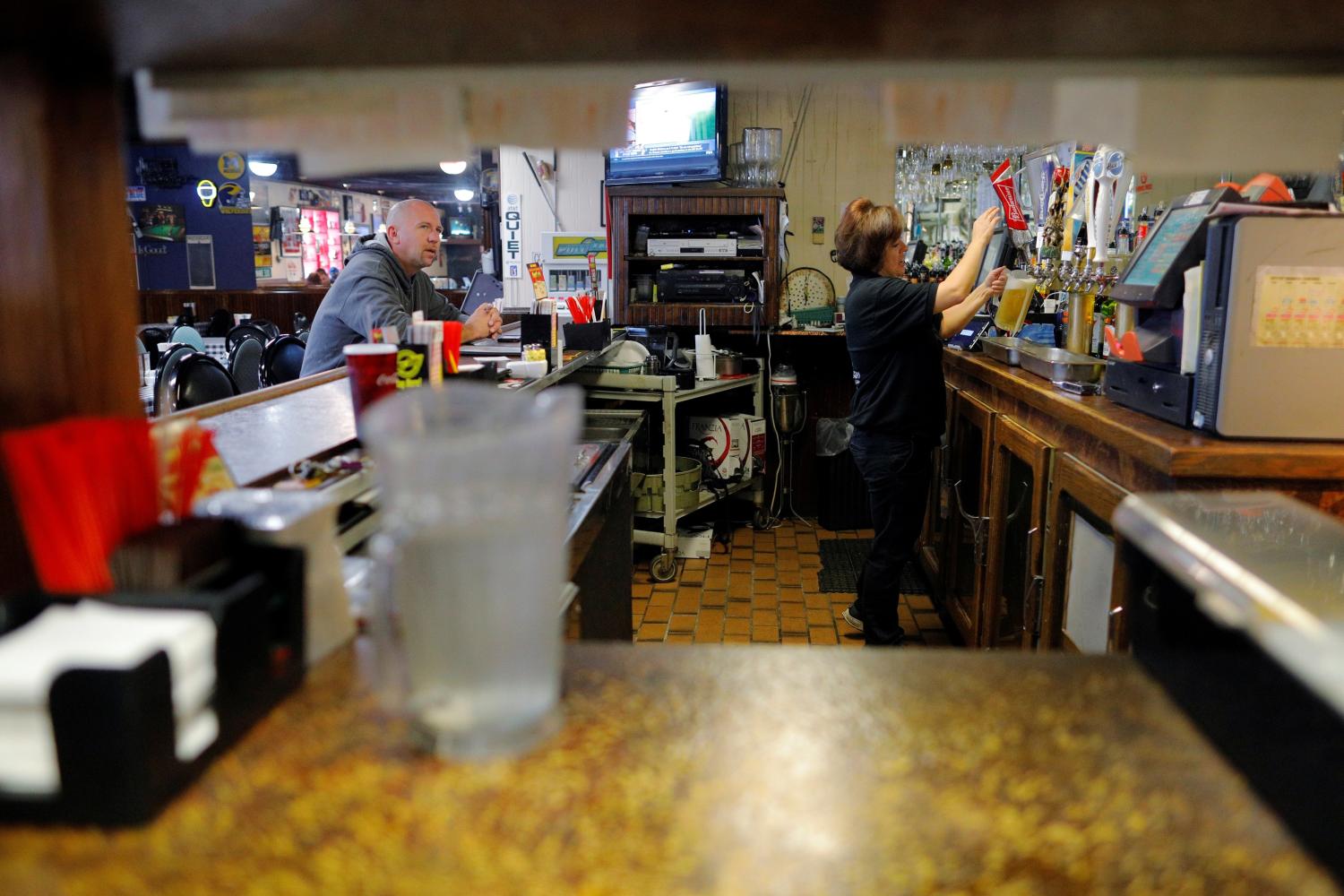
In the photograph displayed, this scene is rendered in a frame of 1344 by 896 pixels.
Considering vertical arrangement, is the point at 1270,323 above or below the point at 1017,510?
above

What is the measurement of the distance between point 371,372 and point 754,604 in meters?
2.82

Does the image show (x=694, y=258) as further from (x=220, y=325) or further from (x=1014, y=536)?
(x=220, y=325)

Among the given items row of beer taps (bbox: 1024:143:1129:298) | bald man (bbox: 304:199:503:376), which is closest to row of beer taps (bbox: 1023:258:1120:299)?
row of beer taps (bbox: 1024:143:1129:298)

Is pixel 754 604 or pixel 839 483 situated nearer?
pixel 754 604

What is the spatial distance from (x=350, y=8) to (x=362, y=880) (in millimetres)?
770

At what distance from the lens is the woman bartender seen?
3.47 meters

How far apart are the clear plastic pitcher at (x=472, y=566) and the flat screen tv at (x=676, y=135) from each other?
4.87 metres

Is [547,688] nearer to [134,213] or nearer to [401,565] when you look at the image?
[401,565]

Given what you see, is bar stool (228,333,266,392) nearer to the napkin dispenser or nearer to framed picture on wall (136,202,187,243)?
the napkin dispenser

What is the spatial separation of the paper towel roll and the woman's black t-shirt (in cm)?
146

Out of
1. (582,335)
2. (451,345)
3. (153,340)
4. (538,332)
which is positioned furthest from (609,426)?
(153,340)

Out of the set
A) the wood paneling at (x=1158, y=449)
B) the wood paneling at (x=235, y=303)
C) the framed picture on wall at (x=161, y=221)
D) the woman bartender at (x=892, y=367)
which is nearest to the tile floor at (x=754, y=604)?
the woman bartender at (x=892, y=367)

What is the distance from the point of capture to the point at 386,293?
135 inches

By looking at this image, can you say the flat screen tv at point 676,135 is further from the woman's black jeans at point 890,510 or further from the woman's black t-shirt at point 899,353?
the woman's black jeans at point 890,510
